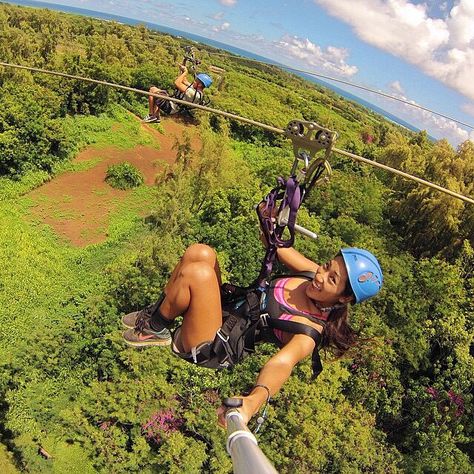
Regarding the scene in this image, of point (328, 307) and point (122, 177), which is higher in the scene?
point (328, 307)

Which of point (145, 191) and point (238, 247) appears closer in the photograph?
point (238, 247)

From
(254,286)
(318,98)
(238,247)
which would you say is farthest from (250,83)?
(254,286)

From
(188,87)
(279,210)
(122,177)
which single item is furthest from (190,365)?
(122,177)

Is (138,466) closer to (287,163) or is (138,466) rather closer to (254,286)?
(254,286)

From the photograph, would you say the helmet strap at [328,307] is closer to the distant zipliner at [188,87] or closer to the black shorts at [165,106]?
the distant zipliner at [188,87]

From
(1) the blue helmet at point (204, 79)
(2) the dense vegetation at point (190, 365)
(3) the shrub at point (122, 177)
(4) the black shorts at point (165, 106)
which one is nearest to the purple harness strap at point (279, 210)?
(2) the dense vegetation at point (190, 365)

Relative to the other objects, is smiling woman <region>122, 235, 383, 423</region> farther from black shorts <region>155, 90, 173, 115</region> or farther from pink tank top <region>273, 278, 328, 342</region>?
black shorts <region>155, 90, 173, 115</region>

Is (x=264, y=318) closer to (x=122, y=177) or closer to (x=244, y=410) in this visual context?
(x=244, y=410)
